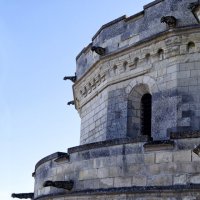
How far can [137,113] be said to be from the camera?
13.1 m

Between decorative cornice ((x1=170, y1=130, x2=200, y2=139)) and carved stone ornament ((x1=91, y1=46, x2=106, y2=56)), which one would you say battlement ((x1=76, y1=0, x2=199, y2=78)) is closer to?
carved stone ornament ((x1=91, y1=46, x2=106, y2=56))

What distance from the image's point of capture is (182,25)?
12.1m

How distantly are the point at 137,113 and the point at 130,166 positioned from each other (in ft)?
13.8

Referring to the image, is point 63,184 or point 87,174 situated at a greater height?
point 87,174

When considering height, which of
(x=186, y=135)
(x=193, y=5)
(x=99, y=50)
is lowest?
(x=186, y=135)

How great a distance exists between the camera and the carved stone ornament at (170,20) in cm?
1209

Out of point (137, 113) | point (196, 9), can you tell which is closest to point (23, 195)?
point (137, 113)

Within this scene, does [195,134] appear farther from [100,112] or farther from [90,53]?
[90,53]

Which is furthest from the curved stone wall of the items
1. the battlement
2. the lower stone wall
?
the lower stone wall

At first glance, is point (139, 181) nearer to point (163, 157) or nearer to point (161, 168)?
point (161, 168)

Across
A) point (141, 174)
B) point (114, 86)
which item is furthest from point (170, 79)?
point (141, 174)

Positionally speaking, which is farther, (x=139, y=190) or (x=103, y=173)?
(x=103, y=173)

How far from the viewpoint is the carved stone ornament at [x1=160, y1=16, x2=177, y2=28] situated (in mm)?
12086

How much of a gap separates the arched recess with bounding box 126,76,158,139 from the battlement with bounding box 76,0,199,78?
120 centimetres
